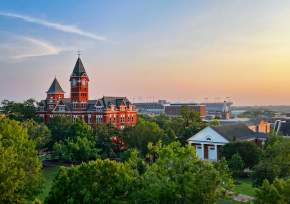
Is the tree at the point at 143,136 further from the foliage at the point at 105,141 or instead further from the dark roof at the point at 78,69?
the dark roof at the point at 78,69

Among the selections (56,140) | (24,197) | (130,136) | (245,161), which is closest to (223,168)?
(24,197)

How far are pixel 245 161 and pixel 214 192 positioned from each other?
20585mm

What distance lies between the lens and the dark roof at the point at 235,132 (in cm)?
4120

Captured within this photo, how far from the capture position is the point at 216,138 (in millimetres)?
41406

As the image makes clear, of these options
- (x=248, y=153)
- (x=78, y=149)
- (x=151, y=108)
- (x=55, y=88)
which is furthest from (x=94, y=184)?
(x=151, y=108)

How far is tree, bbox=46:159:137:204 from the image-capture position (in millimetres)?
14625

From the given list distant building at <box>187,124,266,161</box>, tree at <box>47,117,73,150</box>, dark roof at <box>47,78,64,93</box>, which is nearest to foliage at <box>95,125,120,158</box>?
tree at <box>47,117,73,150</box>

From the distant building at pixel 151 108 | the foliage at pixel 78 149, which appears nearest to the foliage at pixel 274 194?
the foliage at pixel 78 149

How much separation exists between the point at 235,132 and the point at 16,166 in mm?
27477

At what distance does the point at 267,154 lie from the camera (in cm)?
2178

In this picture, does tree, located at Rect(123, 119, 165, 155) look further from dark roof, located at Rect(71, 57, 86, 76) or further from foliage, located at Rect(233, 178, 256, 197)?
dark roof, located at Rect(71, 57, 86, 76)

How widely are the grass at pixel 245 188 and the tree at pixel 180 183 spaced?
11079 millimetres

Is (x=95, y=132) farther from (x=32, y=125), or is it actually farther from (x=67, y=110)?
(x=67, y=110)

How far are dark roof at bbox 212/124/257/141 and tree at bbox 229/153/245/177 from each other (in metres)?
7.94
